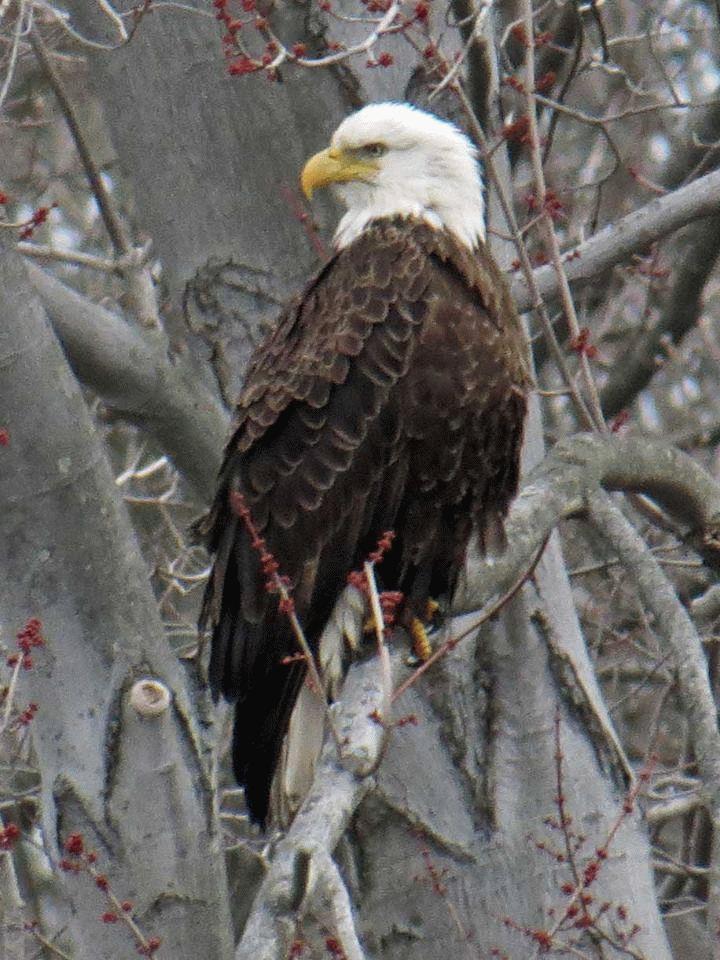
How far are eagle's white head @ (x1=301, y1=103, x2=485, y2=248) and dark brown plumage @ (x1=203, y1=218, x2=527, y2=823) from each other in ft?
0.92

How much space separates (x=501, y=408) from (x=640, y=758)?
9.20ft

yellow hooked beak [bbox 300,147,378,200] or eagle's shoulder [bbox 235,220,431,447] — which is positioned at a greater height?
yellow hooked beak [bbox 300,147,378,200]

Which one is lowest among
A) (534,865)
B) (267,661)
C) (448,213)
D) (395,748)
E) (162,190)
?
(534,865)

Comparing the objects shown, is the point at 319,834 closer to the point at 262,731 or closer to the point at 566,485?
the point at 262,731

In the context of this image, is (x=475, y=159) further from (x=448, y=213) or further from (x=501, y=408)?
(x=501, y=408)

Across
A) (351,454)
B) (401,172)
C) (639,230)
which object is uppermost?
(401,172)

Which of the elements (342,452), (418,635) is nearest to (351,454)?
(342,452)

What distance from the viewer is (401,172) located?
421 cm

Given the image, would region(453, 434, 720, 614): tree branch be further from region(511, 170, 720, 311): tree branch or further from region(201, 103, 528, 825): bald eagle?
region(511, 170, 720, 311): tree branch

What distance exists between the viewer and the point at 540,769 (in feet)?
12.6

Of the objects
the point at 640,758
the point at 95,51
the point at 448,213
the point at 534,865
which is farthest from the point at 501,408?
the point at 640,758

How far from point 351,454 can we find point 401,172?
0.78 metres

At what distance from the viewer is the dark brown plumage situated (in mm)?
3758

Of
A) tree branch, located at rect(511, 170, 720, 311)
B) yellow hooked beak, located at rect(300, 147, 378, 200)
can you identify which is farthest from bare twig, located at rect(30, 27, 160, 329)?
tree branch, located at rect(511, 170, 720, 311)
